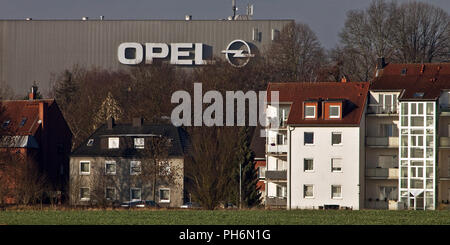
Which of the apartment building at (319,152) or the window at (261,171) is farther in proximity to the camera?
the window at (261,171)

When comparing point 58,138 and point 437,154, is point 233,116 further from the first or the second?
point 437,154

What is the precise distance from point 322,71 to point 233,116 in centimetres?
793

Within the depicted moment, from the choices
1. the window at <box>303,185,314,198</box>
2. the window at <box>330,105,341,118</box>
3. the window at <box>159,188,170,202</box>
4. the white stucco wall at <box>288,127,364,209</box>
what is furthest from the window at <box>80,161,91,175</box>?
the window at <box>330,105,341,118</box>

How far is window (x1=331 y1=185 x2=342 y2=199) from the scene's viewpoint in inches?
2741

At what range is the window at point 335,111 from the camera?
71.3m

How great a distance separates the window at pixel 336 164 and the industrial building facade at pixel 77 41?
53.1 metres

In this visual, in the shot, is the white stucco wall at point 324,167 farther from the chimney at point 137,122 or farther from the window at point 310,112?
the chimney at point 137,122

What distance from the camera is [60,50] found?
124500 millimetres

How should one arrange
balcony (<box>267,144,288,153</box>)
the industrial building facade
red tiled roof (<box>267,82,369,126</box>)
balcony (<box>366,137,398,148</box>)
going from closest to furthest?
1. balcony (<box>366,137,398,148</box>)
2. red tiled roof (<box>267,82,369,126</box>)
3. balcony (<box>267,144,288,153</box>)
4. the industrial building facade

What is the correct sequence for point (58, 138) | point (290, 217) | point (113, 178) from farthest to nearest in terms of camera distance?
point (58, 138), point (113, 178), point (290, 217)

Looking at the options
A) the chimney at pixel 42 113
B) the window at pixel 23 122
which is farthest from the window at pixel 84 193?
the window at pixel 23 122

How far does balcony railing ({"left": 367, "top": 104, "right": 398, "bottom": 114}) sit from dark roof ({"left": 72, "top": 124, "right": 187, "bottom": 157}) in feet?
46.2

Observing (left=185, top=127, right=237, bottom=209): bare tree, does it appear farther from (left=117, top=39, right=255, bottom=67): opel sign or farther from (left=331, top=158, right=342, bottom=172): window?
(left=117, top=39, right=255, bottom=67): opel sign
